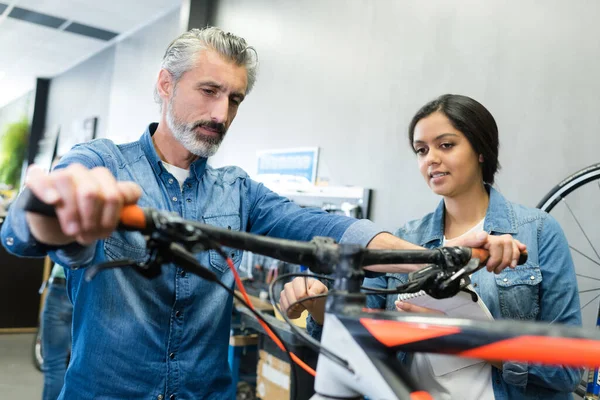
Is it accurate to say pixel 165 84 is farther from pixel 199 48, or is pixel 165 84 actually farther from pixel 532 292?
pixel 532 292

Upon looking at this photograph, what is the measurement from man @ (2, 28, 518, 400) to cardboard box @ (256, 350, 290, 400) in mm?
1625

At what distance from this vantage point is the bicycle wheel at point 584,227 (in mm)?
2018

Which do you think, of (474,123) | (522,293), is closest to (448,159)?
(474,123)

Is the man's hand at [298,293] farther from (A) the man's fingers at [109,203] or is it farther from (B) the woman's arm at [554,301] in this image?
(B) the woman's arm at [554,301]

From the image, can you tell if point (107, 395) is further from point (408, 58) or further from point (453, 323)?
point (408, 58)

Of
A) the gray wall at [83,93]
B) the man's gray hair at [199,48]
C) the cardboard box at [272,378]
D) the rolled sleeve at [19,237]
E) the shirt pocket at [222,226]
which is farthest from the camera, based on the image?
the gray wall at [83,93]

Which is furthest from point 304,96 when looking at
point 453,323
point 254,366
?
point 453,323

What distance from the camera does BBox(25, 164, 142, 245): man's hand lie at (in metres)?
0.57

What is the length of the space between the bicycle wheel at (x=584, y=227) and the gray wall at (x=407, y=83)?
0.12 metres

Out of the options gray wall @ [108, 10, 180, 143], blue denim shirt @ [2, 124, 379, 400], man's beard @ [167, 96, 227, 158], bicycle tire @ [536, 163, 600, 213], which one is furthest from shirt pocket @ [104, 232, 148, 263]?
gray wall @ [108, 10, 180, 143]

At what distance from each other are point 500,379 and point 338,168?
227 centimetres

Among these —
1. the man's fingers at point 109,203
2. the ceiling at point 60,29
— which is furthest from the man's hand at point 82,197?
the ceiling at point 60,29

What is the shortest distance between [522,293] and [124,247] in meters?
1.01

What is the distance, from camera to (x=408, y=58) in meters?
2.96
